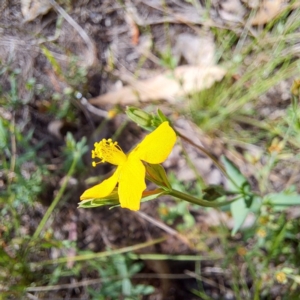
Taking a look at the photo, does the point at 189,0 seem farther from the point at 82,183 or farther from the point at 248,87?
the point at 82,183

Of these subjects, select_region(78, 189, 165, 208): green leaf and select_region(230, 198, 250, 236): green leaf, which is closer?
select_region(78, 189, 165, 208): green leaf

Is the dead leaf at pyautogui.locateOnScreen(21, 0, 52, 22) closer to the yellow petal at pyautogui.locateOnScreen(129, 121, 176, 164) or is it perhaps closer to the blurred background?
the blurred background

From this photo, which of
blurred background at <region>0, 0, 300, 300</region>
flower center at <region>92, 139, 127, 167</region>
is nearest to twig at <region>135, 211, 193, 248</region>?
blurred background at <region>0, 0, 300, 300</region>

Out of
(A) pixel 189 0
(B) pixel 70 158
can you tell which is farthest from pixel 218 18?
(B) pixel 70 158

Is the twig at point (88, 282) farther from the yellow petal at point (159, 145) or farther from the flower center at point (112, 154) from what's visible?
the yellow petal at point (159, 145)

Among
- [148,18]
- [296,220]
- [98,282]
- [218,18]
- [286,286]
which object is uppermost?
[218,18]

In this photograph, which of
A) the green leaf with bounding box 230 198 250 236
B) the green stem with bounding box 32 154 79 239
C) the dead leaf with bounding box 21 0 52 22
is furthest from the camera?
the dead leaf with bounding box 21 0 52 22
